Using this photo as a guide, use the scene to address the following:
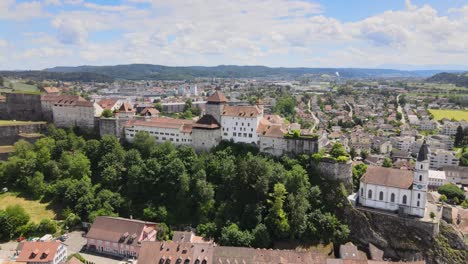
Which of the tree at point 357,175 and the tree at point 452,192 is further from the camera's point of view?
the tree at point 452,192

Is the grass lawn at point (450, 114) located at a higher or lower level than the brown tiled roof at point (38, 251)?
higher

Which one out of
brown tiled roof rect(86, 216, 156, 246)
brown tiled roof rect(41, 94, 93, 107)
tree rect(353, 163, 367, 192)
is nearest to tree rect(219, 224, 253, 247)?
brown tiled roof rect(86, 216, 156, 246)

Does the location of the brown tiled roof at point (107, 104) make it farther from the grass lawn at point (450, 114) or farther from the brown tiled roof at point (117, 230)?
the grass lawn at point (450, 114)

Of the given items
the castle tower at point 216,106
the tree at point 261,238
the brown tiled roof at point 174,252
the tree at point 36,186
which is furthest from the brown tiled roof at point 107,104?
the tree at point 261,238

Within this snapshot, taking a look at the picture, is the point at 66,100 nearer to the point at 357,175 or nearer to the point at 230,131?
the point at 230,131

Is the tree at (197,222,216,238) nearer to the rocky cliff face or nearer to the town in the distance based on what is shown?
the town in the distance

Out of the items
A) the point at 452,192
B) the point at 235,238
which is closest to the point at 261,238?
the point at 235,238
